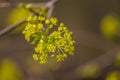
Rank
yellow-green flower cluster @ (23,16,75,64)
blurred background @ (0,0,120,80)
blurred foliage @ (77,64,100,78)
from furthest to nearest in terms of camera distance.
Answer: blurred background @ (0,0,120,80) → blurred foliage @ (77,64,100,78) → yellow-green flower cluster @ (23,16,75,64)

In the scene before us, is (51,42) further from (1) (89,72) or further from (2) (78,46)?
(2) (78,46)

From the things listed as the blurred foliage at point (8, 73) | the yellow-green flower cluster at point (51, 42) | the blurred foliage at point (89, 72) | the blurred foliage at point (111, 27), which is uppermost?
the blurred foliage at point (111, 27)

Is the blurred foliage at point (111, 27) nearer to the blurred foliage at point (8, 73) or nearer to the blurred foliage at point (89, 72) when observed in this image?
the blurred foliage at point (89, 72)

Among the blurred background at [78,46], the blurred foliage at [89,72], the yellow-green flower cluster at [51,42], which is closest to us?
the yellow-green flower cluster at [51,42]

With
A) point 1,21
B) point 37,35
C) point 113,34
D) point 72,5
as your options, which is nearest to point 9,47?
point 1,21

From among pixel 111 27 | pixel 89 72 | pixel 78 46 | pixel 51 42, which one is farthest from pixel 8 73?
pixel 51 42

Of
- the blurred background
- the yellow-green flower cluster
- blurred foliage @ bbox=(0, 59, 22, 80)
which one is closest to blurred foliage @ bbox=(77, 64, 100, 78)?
the blurred background

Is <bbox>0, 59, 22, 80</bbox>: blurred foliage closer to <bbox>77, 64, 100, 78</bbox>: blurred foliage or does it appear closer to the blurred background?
the blurred background

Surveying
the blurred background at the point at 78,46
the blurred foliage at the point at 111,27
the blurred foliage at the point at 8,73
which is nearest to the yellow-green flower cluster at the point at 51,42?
the blurred background at the point at 78,46
